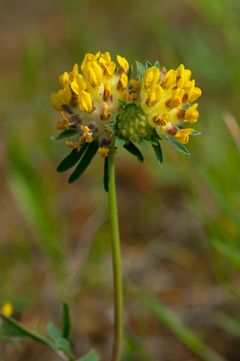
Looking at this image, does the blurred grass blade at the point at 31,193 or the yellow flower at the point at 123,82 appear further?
the blurred grass blade at the point at 31,193

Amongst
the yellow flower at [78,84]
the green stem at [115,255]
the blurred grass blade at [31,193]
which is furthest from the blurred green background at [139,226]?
the yellow flower at [78,84]

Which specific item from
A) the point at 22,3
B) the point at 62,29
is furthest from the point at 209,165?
the point at 22,3

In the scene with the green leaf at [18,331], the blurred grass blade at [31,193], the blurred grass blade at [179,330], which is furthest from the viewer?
the blurred grass blade at [31,193]

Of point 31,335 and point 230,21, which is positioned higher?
point 230,21

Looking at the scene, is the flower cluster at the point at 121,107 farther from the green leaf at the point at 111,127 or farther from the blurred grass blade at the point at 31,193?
the blurred grass blade at the point at 31,193

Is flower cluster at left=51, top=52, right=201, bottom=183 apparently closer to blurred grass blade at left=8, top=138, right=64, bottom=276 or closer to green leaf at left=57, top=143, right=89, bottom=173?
green leaf at left=57, top=143, right=89, bottom=173

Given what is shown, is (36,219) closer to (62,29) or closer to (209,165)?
(209,165)
